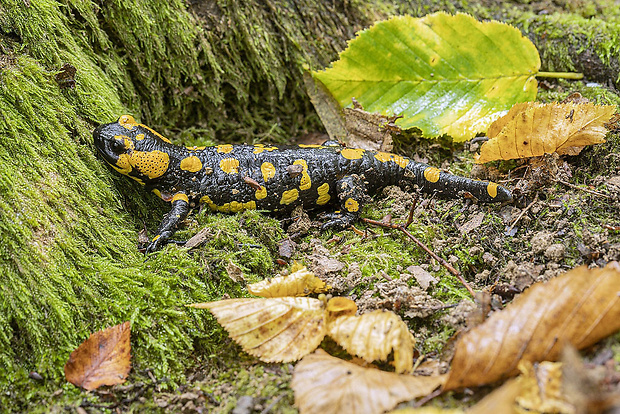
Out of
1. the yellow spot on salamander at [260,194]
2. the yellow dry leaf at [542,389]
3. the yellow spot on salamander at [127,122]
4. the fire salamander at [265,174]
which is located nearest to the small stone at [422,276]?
the fire salamander at [265,174]

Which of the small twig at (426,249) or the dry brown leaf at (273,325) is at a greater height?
the dry brown leaf at (273,325)

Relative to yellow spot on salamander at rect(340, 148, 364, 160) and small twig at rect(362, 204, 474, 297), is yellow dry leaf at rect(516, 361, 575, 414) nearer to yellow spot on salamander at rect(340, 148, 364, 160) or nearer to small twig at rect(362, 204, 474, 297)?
small twig at rect(362, 204, 474, 297)

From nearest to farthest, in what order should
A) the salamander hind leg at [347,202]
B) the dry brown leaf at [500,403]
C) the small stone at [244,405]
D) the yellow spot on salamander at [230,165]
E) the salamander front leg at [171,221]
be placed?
the dry brown leaf at [500,403] < the small stone at [244,405] < the salamander front leg at [171,221] < the salamander hind leg at [347,202] < the yellow spot on salamander at [230,165]

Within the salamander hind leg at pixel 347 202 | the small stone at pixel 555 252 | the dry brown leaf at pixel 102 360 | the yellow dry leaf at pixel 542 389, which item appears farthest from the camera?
the salamander hind leg at pixel 347 202

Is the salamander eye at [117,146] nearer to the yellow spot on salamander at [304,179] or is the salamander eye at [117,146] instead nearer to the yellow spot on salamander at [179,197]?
the yellow spot on salamander at [179,197]

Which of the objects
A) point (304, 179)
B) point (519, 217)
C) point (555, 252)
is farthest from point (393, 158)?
point (555, 252)

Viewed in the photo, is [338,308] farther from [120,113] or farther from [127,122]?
[120,113]
